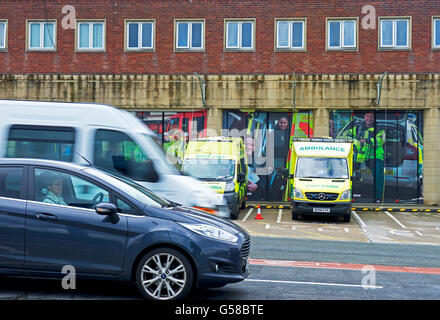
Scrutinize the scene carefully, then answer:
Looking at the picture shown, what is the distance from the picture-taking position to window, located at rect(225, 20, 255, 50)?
24828 millimetres

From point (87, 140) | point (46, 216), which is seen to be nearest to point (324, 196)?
point (87, 140)

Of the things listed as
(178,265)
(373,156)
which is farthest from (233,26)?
(178,265)

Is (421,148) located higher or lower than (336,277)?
higher

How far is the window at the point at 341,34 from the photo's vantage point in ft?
80.3

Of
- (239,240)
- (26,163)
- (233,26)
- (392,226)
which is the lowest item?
(392,226)

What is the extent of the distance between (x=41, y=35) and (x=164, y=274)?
21.8m

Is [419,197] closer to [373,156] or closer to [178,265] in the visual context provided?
[373,156]

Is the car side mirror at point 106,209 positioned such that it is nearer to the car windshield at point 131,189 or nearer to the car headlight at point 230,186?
the car windshield at point 131,189

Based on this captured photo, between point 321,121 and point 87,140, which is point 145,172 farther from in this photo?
point 321,121

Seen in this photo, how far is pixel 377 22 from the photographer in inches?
961

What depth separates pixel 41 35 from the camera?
25.6 m

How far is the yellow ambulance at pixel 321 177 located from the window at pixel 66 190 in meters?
12.3
